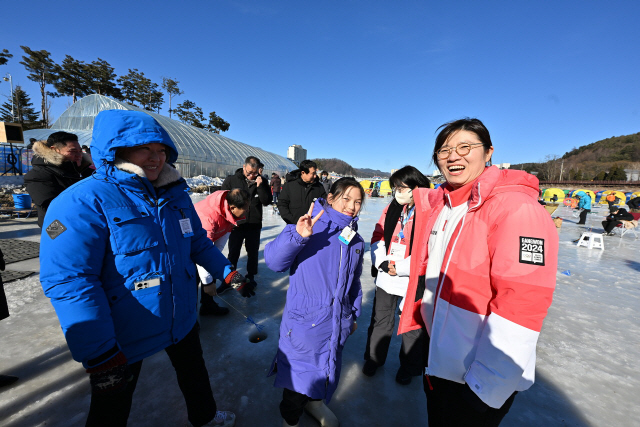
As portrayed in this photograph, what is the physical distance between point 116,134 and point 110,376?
1.09 m

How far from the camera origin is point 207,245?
69.7 inches

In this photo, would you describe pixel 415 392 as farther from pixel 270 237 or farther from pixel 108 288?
pixel 270 237

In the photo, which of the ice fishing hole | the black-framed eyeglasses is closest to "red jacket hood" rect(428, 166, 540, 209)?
the black-framed eyeglasses

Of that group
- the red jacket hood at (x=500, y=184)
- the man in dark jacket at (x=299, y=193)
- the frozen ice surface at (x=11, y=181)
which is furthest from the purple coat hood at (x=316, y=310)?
the frozen ice surface at (x=11, y=181)

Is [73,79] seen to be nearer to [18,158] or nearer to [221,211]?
[18,158]

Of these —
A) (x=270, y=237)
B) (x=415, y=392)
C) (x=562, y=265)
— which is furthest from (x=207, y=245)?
(x=562, y=265)

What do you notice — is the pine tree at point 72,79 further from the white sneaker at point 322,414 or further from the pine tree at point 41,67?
the white sneaker at point 322,414

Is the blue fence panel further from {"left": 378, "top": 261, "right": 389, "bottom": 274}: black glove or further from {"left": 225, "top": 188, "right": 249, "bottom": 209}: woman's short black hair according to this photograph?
{"left": 378, "top": 261, "right": 389, "bottom": 274}: black glove

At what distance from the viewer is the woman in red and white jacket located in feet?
3.22

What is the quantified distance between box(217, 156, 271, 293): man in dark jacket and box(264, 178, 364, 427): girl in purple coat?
230 centimetres

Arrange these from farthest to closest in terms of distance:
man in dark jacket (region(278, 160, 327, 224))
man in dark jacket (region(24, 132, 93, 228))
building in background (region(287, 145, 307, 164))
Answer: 1. building in background (region(287, 145, 307, 164))
2. man in dark jacket (region(278, 160, 327, 224))
3. man in dark jacket (region(24, 132, 93, 228))

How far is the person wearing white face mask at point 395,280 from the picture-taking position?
2293 mm

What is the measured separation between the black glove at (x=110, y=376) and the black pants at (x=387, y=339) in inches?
73.5

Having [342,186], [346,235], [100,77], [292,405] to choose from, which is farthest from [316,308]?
[100,77]
